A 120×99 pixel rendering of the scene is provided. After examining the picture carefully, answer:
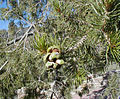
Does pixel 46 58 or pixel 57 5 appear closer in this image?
pixel 46 58

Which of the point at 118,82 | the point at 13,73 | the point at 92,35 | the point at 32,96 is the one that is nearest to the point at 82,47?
the point at 92,35

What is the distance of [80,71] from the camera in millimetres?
453

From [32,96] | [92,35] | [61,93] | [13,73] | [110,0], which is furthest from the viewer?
[61,93]

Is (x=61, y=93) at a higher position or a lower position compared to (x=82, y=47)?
lower

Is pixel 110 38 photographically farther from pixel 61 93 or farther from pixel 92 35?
pixel 61 93

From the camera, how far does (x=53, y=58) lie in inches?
13.9

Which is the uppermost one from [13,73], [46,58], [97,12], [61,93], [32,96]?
[97,12]

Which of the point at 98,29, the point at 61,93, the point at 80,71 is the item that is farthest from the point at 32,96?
the point at 98,29

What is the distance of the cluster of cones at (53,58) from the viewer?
0.35 meters

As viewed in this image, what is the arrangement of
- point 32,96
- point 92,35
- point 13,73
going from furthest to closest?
point 32,96
point 13,73
point 92,35

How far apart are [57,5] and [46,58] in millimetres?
227

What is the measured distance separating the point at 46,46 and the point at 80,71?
6.2 inches

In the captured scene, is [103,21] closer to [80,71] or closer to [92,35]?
[92,35]

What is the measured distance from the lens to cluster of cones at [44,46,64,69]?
0.35m
